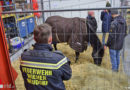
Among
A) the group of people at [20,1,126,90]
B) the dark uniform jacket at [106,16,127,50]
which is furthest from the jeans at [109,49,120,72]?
the group of people at [20,1,126,90]

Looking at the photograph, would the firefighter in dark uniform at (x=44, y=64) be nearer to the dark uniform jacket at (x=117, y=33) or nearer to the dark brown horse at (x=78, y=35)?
the dark uniform jacket at (x=117, y=33)

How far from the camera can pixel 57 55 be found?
1.44m

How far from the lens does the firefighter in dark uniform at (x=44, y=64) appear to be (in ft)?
4.58

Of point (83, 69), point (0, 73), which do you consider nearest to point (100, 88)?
point (83, 69)

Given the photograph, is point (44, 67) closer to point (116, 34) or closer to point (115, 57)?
point (116, 34)

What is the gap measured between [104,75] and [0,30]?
7.06 feet

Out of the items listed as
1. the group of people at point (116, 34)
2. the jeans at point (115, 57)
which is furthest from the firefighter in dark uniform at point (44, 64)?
the jeans at point (115, 57)

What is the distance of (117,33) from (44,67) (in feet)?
7.42

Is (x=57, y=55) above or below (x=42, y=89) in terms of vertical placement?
above

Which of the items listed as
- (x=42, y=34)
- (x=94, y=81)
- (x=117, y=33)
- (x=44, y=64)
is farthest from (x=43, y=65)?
(x=117, y=33)

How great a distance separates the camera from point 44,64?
1.39m

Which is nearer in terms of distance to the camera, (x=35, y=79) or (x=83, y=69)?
(x=35, y=79)

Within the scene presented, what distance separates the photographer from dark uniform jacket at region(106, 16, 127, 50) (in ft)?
10.5

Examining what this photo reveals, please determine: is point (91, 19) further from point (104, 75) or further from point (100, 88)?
point (100, 88)
